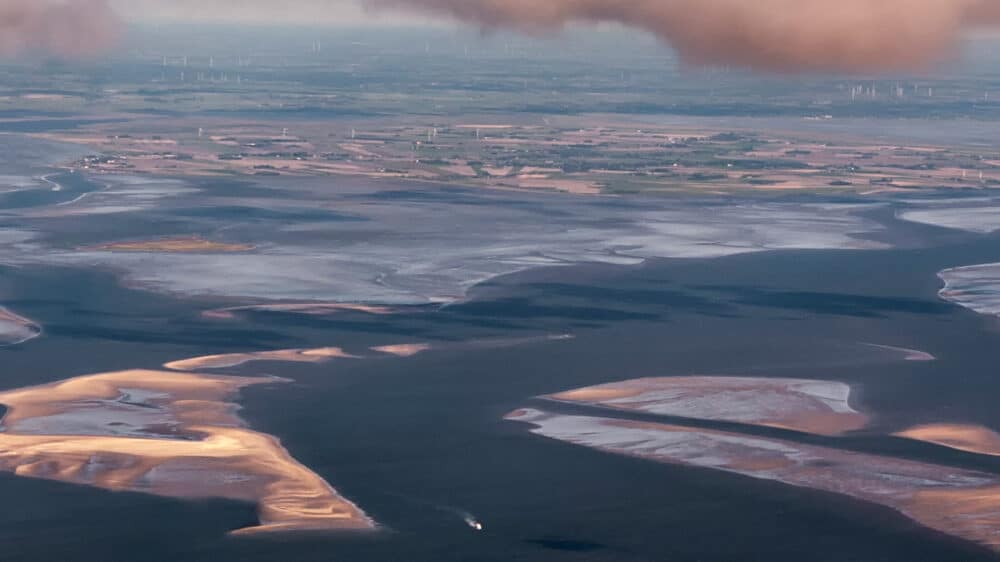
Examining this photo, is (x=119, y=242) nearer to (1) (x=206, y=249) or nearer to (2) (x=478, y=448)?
(1) (x=206, y=249)

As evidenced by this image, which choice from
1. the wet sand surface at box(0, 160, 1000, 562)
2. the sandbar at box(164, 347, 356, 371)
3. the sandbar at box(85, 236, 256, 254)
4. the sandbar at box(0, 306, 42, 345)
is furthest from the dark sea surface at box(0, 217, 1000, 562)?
the sandbar at box(85, 236, 256, 254)

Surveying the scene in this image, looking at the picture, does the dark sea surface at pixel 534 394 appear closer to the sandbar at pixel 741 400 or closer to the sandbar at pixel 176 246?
the sandbar at pixel 741 400

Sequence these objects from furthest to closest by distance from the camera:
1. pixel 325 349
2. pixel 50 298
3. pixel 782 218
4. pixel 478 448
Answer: pixel 782 218, pixel 50 298, pixel 325 349, pixel 478 448

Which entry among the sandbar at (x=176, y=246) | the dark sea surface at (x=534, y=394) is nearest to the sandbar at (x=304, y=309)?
the dark sea surface at (x=534, y=394)

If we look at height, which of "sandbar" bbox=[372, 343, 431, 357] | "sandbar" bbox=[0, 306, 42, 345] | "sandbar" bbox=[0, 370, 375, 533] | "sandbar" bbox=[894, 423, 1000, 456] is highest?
"sandbar" bbox=[894, 423, 1000, 456]

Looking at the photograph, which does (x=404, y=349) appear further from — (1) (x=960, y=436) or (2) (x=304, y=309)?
(1) (x=960, y=436)

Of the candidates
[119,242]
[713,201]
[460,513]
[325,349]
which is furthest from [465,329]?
[713,201]

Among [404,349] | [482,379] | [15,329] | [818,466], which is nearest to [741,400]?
[818,466]

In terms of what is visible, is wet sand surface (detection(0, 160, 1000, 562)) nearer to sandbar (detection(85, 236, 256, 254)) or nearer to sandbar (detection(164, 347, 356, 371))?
sandbar (detection(164, 347, 356, 371))
